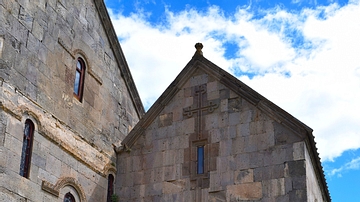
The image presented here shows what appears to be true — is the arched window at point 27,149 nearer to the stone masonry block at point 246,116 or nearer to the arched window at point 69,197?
the arched window at point 69,197

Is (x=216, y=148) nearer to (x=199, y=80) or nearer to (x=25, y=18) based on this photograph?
(x=199, y=80)

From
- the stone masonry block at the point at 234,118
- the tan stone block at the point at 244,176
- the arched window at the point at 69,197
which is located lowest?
the arched window at the point at 69,197

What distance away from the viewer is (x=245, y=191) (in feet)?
48.4

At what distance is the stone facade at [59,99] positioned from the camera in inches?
519

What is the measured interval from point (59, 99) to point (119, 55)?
13.9 ft

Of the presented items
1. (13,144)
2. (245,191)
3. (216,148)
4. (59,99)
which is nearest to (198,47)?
(216,148)

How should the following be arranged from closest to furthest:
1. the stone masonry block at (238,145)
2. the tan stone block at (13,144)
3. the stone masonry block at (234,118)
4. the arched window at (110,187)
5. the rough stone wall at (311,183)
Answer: the tan stone block at (13,144) → the rough stone wall at (311,183) → the stone masonry block at (238,145) → the stone masonry block at (234,118) → the arched window at (110,187)

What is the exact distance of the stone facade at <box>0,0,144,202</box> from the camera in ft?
43.2

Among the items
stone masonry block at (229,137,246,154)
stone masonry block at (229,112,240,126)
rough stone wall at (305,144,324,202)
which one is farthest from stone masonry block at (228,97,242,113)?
rough stone wall at (305,144,324,202)

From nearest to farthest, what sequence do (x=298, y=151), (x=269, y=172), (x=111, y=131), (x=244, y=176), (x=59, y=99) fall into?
(x=298, y=151), (x=269, y=172), (x=244, y=176), (x=59, y=99), (x=111, y=131)

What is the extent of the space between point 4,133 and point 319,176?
28.0 ft

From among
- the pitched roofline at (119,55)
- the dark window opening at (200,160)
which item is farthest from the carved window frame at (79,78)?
the dark window opening at (200,160)

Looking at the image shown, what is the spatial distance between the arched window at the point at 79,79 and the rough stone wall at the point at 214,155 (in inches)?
90.9

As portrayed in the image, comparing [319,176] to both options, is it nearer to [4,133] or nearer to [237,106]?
[237,106]
